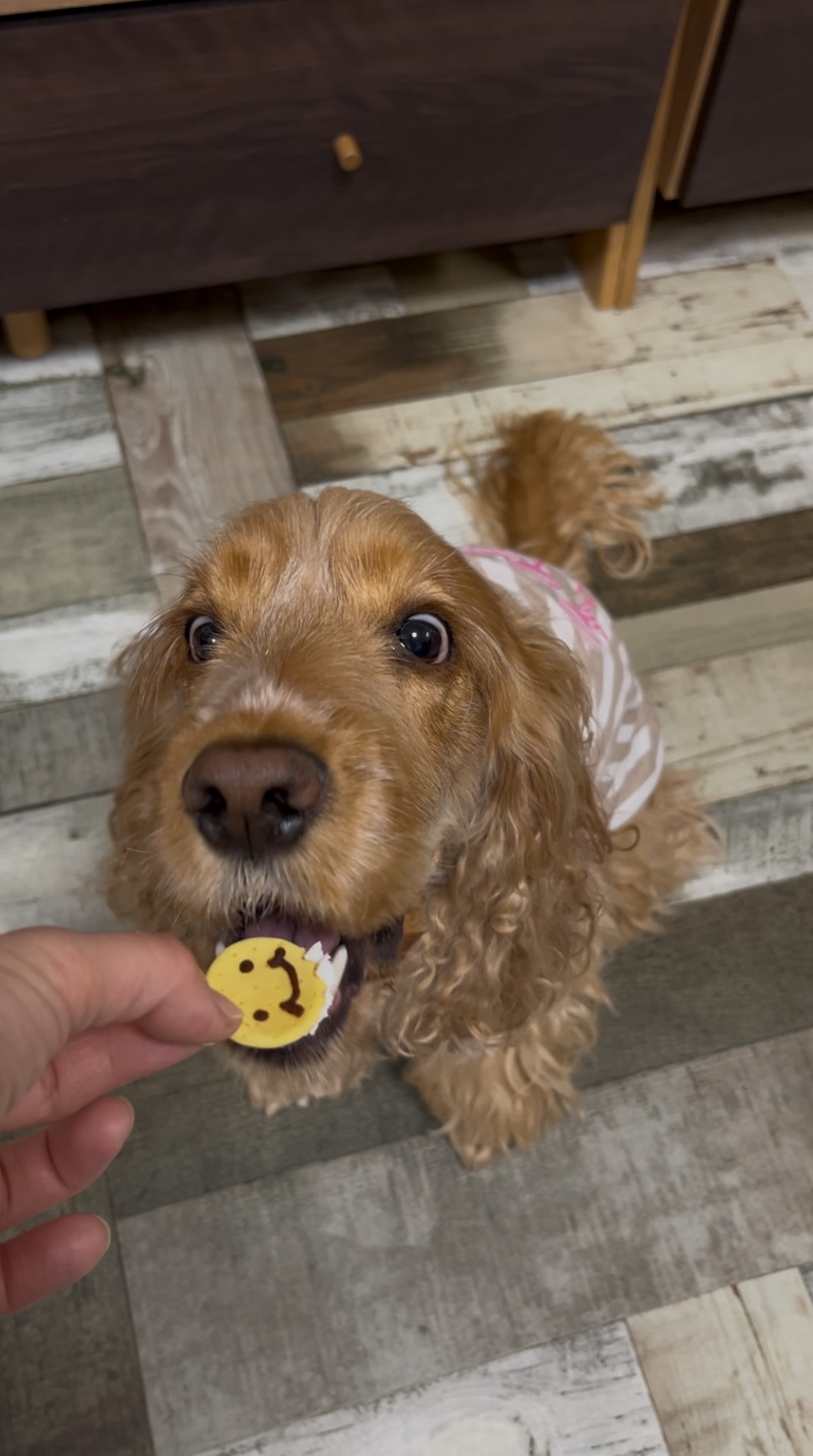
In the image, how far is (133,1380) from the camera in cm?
118

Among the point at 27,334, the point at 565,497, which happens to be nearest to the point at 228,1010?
the point at 565,497

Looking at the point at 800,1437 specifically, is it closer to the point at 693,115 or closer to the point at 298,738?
the point at 298,738

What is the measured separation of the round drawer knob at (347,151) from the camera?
1696 mm

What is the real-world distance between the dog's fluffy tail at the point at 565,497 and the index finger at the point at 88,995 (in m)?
1.10

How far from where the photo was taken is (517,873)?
1.06 m

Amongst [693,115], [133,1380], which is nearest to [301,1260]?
[133,1380]

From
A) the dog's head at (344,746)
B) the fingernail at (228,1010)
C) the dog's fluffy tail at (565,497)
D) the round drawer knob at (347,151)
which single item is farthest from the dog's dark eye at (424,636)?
the round drawer knob at (347,151)

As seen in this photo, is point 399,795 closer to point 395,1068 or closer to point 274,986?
point 274,986

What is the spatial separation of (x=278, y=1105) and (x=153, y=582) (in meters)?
0.85

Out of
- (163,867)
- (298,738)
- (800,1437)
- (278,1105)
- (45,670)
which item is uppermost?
(298,738)

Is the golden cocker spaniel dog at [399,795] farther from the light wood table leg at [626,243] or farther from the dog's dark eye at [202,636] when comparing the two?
the light wood table leg at [626,243]

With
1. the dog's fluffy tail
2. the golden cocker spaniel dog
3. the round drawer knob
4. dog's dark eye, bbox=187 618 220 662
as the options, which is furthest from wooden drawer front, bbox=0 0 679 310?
dog's dark eye, bbox=187 618 220 662

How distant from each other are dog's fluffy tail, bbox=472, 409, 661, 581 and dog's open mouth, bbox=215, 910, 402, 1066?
0.84 meters

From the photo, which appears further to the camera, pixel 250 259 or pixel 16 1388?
pixel 250 259
